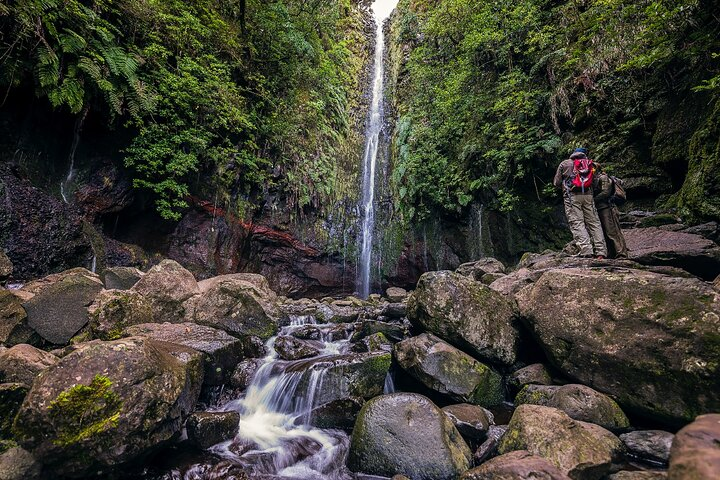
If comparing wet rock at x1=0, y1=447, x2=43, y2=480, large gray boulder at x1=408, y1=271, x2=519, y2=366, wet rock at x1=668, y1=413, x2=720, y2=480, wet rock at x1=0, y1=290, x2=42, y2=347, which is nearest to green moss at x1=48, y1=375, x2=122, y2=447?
wet rock at x1=0, y1=447, x2=43, y2=480

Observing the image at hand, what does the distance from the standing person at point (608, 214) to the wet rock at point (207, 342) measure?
6.96 m

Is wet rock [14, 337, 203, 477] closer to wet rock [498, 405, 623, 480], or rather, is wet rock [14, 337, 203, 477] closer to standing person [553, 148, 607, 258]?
Answer: wet rock [498, 405, 623, 480]

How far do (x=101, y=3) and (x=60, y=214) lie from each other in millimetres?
5449

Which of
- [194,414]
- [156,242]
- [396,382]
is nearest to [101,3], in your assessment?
[156,242]

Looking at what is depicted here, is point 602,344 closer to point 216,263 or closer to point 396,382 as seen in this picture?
point 396,382

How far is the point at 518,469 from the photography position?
2.52 meters

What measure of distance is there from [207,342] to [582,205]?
697 cm

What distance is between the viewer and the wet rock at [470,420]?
3.92 metres

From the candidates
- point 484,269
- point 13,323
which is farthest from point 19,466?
point 484,269

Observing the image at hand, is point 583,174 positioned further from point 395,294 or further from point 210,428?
point 395,294

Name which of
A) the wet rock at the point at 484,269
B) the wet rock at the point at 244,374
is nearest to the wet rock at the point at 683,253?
the wet rock at the point at 484,269

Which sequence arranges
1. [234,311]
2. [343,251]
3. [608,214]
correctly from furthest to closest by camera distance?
[343,251], [234,311], [608,214]

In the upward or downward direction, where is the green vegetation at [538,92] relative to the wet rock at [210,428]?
upward

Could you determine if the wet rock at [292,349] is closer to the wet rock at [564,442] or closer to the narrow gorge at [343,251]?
the narrow gorge at [343,251]
